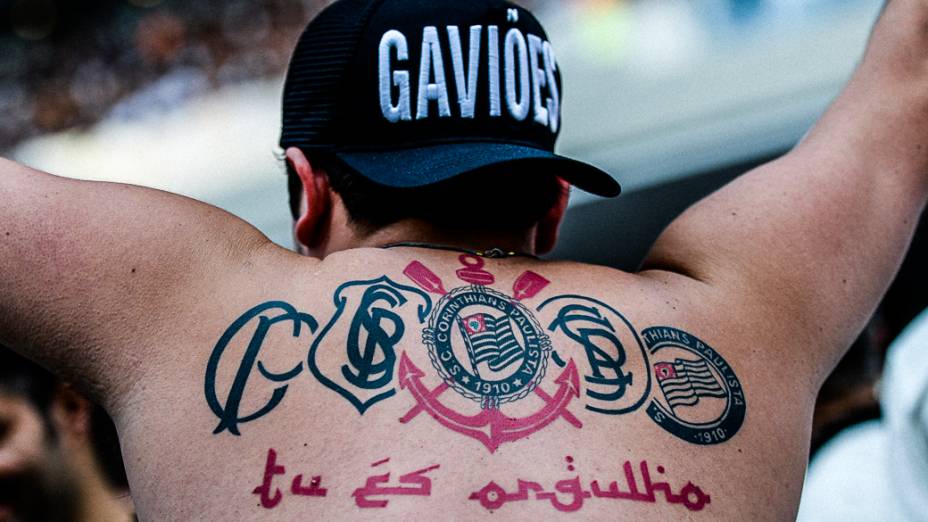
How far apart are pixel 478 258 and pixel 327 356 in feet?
0.91

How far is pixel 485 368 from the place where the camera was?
1.05 meters

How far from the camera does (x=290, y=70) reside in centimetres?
143

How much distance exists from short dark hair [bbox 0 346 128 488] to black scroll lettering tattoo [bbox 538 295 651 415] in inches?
37.6

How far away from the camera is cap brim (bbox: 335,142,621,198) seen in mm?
1198

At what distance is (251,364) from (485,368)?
29cm

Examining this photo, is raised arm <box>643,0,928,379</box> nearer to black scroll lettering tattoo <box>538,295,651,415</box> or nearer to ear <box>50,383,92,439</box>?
black scroll lettering tattoo <box>538,295,651,415</box>

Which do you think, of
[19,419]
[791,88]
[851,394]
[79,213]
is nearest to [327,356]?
[79,213]

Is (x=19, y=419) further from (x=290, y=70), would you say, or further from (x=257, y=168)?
(x=257, y=168)

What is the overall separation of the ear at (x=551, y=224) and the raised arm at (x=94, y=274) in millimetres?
543

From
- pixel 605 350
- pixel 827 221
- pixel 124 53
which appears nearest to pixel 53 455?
pixel 605 350

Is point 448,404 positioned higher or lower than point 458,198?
lower

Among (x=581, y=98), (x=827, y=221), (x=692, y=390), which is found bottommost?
(x=581, y=98)

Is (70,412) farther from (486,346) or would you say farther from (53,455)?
(486,346)

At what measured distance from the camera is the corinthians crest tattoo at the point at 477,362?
102 cm
